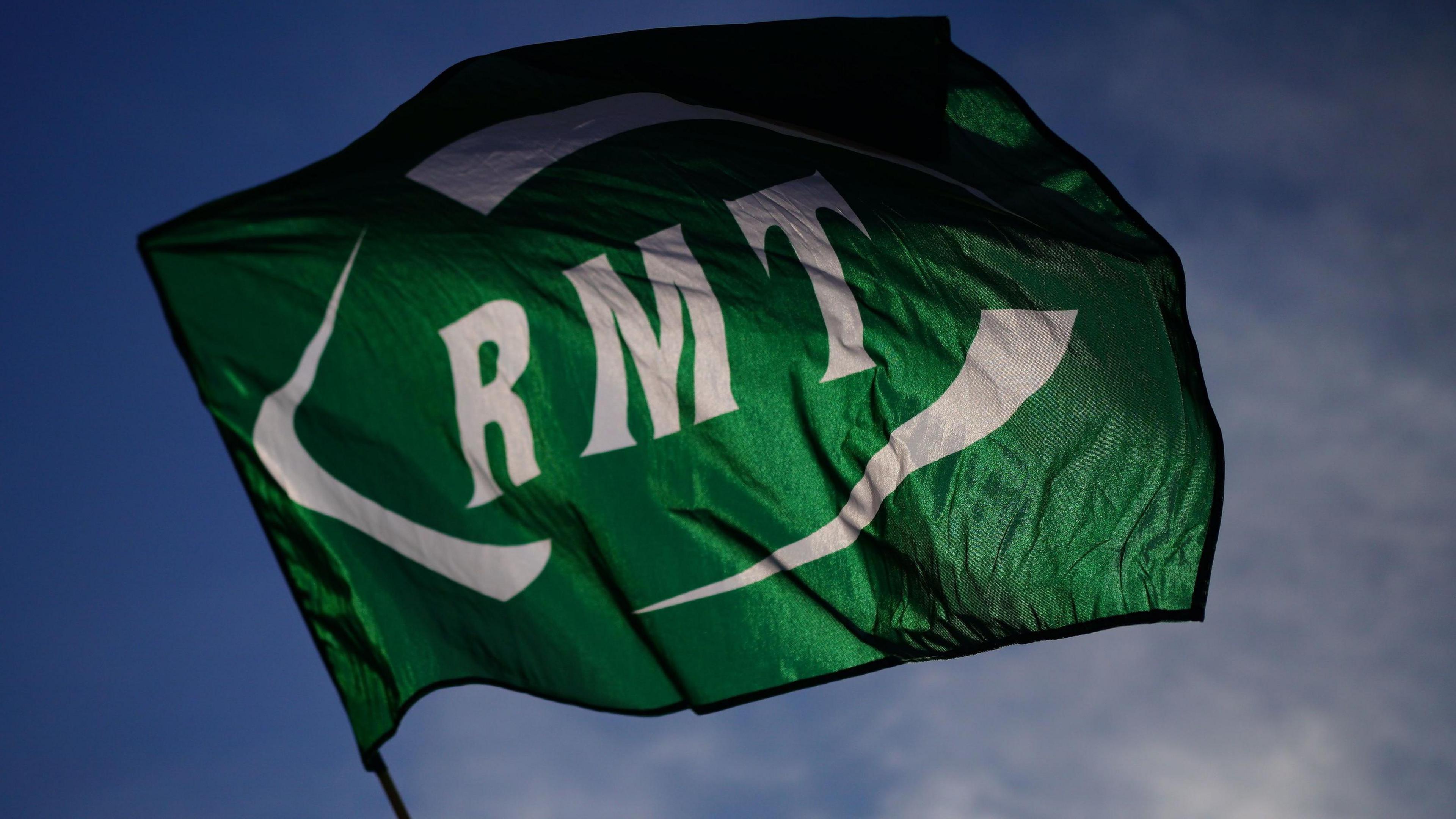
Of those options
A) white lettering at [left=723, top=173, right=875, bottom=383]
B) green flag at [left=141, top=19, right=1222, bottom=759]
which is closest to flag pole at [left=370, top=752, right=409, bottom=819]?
green flag at [left=141, top=19, right=1222, bottom=759]

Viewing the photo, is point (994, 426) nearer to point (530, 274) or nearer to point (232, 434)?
point (530, 274)

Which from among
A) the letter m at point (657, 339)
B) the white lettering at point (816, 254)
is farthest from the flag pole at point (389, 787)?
the white lettering at point (816, 254)

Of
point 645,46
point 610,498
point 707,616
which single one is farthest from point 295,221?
point 645,46

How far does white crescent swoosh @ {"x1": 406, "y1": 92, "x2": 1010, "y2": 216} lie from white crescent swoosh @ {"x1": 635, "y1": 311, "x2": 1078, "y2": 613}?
0.98 meters

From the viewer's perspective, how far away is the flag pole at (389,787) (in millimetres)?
4453

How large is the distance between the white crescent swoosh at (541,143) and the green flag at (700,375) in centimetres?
2

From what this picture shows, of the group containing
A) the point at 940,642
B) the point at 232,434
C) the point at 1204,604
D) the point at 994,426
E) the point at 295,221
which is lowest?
the point at 1204,604

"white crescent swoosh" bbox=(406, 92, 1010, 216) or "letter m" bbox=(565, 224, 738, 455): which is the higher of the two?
"white crescent swoosh" bbox=(406, 92, 1010, 216)

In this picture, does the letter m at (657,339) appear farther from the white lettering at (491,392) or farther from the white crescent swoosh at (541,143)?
the white crescent swoosh at (541,143)

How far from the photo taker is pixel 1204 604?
729 cm

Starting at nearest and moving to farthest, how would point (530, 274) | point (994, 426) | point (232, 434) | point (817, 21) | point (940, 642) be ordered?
point (232, 434)
point (530, 274)
point (940, 642)
point (994, 426)
point (817, 21)

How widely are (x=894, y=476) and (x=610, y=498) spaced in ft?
5.98

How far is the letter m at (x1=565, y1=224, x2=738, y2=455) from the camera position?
541cm

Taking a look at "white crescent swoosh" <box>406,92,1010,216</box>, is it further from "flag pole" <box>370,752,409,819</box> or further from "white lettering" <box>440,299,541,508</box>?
"flag pole" <box>370,752,409,819</box>
